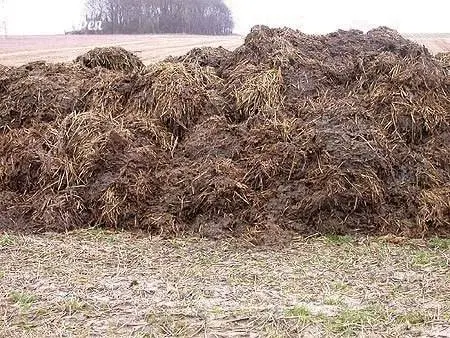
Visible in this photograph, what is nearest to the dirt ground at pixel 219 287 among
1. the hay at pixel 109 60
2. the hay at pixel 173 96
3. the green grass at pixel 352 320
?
the green grass at pixel 352 320

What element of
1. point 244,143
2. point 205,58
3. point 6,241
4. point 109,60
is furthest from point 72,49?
point 6,241

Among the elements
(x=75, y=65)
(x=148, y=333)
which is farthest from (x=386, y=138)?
(x=75, y=65)

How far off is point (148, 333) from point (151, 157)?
239 centimetres

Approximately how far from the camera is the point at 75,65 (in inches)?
280

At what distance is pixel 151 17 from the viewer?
52469mm

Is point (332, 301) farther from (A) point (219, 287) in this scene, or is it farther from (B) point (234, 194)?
(B) point (234, 194)

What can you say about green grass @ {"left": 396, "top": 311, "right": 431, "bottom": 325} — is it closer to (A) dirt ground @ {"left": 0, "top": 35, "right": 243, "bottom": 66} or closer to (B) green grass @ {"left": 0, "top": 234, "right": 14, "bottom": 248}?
(B) green grass @ {"left": 0, "top": 234, "right": 14, "bottom": 248}

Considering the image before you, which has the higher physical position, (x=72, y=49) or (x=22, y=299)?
(x=72, y=49)

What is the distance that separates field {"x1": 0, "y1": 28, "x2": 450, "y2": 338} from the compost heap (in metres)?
0.02

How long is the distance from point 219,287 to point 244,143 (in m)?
1.92

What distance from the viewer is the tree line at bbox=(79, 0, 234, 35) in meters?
51.1

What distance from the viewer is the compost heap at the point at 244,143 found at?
4875 millimetres

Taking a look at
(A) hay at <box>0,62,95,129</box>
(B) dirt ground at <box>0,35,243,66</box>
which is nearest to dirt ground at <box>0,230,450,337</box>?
(A) hay at <box>0,62,95,129</box>

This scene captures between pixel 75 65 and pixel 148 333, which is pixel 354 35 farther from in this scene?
pixel 148 333
